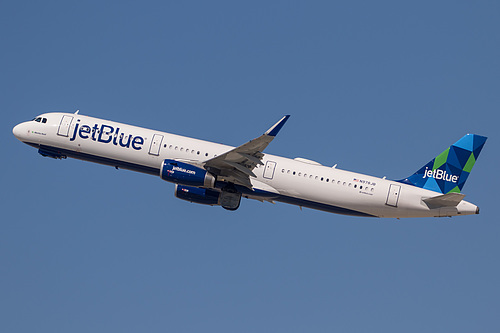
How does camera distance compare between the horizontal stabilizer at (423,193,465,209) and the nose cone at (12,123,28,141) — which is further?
the nose cone at (12,123,28,141)

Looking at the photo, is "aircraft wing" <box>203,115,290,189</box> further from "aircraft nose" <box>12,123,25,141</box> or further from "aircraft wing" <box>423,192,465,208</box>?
"aircraft nose" <box>12,123,25,141</box>

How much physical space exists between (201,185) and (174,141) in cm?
454

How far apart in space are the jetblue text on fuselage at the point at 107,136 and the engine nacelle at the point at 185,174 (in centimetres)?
359

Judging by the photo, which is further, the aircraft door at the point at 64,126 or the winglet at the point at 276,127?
the aircraft door at the point at 64,126

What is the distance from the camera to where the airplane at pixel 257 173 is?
52375 mm

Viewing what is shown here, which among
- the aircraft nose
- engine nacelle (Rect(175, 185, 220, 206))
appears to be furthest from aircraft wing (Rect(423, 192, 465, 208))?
the aircraft nose

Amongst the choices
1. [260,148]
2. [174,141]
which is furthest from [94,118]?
[260,148]

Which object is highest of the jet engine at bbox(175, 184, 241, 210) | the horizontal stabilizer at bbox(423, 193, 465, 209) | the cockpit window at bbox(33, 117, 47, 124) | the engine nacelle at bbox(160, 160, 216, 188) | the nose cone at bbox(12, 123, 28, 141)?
the cockpit window at bbox(33, 117, 47, 124)

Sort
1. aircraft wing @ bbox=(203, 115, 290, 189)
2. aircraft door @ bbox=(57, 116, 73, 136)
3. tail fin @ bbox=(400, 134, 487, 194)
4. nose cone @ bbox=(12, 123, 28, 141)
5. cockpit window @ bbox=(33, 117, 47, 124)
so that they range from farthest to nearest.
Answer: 1. nose cone @ bbox=(12, 123, 28, 141)
2. cockpit window @ bbox=(33, 117, 47, 124)
3. aircraft door @ bbox=(57, 116, 73, 136)
4. tail fin @ bbox=(400, 134, 487, 194)
5. aircraft wing @ bbox=(203, 115, 290, 189)

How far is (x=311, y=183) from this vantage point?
5338cm

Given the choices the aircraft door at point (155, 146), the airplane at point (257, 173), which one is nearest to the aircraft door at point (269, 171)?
the airplane at point (257, 173)

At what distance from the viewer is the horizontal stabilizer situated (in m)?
50.7

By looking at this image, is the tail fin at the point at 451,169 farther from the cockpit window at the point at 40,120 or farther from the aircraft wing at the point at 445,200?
the cockpit window at the point at 40,120

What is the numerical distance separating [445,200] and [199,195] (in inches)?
741
